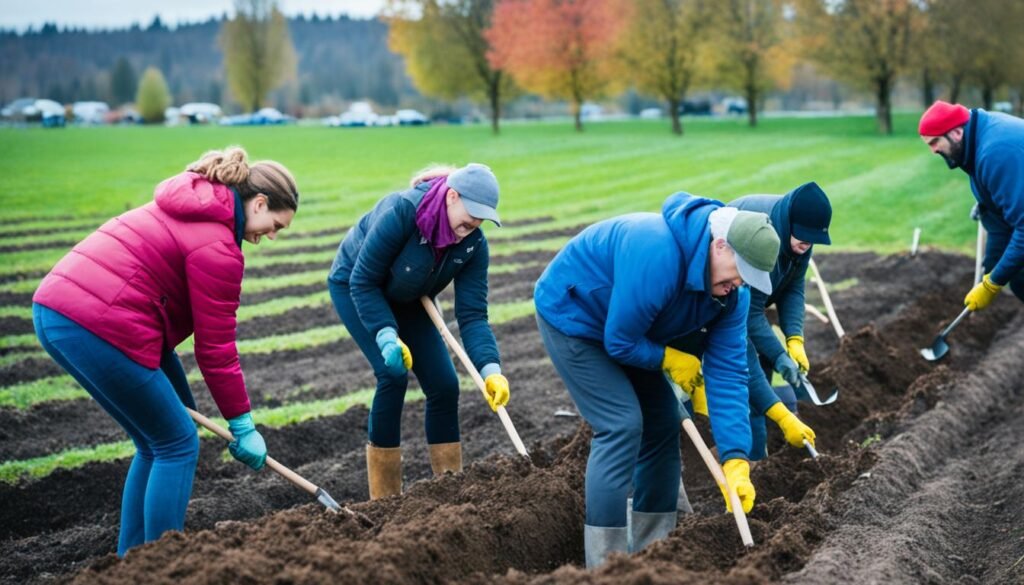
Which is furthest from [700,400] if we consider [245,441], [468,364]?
[245,441]

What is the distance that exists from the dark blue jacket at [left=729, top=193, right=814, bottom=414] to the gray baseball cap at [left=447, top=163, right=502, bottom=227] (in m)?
Result: 1.53

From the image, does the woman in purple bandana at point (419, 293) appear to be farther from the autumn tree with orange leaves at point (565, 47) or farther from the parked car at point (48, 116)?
the parked car at point (48, 116)

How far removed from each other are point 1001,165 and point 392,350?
4478 millimetres

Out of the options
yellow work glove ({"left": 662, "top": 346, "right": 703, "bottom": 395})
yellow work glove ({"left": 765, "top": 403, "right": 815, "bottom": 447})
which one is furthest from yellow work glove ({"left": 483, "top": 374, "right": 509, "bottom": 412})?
yellow work glove ({"left": 765, "top": 403, "right": 815, "bottom": 447})

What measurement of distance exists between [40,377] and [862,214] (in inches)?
557

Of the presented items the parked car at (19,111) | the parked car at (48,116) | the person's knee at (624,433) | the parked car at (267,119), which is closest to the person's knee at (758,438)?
the person's knee at (624,433)

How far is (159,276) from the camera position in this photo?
4281mm

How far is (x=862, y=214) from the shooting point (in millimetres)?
18375

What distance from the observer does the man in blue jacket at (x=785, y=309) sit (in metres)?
5.59

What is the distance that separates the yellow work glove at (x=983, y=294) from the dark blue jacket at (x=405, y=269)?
4330 millimetres

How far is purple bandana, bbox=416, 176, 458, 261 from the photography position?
521 centimetres

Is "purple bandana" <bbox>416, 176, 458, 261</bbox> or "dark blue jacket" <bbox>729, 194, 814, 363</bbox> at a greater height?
"purple bandana" <bbox>416, 176, 458, 261</bbox>

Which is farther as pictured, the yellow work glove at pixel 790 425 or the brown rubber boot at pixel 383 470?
the brown rubber boot at pixel 383 470

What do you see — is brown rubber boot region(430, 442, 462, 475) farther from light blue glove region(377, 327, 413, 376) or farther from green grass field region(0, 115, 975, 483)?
green grass field region(0, 115, 975, 483)
